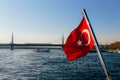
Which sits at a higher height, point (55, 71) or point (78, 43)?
point (78, 43)

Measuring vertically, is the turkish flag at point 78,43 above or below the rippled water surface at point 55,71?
above

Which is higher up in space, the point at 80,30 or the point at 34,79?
the point at 80,30

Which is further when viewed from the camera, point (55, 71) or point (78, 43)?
point (55, 71)

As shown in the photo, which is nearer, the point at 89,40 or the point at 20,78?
the point at 89,40

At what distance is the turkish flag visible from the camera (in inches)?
358

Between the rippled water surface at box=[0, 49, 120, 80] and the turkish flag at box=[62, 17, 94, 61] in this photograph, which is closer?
the turkish flag at box=[62, 17, 94, 61]

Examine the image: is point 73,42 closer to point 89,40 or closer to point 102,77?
point 89,40

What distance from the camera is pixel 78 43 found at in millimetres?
9328

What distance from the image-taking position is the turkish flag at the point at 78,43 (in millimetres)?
9094

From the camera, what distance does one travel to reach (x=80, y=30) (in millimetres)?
9242

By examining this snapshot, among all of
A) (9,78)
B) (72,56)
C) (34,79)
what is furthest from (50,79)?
(72,56)

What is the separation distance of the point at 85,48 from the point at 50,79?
29.4m

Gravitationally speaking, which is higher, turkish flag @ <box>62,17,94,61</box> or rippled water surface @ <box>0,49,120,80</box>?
turkish flag @ <box>62,17,94,61</box>

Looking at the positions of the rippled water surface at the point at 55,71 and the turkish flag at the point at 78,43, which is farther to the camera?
the rippled water surface at the point at 55,71
